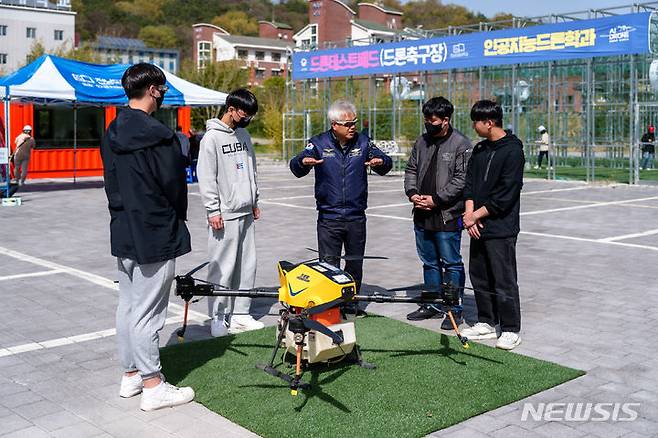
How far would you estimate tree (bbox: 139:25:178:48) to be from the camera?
108438mm

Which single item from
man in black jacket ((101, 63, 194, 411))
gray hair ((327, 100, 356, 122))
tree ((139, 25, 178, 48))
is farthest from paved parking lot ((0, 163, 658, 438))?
tree ((139, 25, 178, 48))

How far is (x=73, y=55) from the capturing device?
44.5 m

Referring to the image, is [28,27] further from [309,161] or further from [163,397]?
[163,397]

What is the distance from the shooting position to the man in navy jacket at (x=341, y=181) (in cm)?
606

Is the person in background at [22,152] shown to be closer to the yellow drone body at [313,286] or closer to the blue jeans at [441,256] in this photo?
the blue jeans at [441,256]

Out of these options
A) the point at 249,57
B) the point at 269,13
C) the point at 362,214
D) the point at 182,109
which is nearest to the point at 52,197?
the point at 182,109

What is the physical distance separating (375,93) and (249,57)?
70.9 metres

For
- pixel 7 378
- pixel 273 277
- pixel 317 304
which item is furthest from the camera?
pixel 273 277

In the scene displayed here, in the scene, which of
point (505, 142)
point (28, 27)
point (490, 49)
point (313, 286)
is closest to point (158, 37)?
point (28, 27)

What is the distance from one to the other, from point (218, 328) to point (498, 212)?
238 centimetres

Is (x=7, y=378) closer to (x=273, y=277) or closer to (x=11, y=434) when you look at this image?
(x=11, y=434)

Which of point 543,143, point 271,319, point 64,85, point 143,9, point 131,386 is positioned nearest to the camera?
point 131,386

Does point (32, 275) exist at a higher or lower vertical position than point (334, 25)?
lower

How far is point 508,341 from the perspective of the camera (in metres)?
5.60
